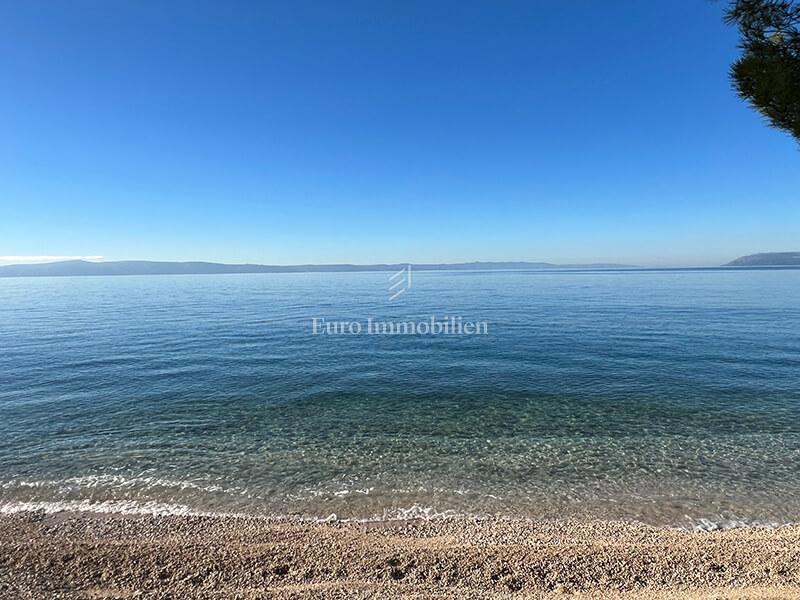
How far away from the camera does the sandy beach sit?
654cm

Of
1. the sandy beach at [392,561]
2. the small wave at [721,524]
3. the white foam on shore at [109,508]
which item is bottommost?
the small wave at [721,524]

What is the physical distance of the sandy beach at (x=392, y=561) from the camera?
6.54m

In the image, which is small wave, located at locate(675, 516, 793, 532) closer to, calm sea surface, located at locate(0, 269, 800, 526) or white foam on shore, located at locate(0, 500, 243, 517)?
calm sea surface, located at locate(0, 269, 800, 526)

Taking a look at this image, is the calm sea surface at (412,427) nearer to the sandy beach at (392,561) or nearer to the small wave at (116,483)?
the small wave at (116,483)

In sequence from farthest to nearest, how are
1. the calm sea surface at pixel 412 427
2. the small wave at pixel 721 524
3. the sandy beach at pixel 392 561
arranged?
the calm sea surface at pixel 412 427
the small wave at pixel 721 524
the sandy beach at pixel 392 561

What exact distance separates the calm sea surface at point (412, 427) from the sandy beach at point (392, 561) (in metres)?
1.17

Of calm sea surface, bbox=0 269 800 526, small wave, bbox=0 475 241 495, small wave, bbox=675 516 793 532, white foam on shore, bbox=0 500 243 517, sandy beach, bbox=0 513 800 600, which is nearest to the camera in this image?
sandy beach, bbox=0 513 800 600

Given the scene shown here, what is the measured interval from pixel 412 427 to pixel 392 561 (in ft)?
25.9

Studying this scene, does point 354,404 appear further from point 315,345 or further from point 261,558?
point 315,345

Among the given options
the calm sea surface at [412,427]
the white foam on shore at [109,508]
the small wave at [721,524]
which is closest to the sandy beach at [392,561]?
the small wave at [721,524]

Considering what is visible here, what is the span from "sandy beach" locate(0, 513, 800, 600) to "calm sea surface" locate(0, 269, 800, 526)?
1169 mm

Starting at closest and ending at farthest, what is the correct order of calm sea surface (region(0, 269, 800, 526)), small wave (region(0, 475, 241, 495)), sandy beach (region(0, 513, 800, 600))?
sandy beach (region(0, 513, 800, 600)) → calm sea surface (region(0, 269, 800, 526)) → small wave (region(0, 475, 241, 495))

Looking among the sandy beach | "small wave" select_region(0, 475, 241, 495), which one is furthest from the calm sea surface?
the sandy beach

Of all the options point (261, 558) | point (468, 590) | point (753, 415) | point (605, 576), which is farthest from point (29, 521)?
point (753, 415)
